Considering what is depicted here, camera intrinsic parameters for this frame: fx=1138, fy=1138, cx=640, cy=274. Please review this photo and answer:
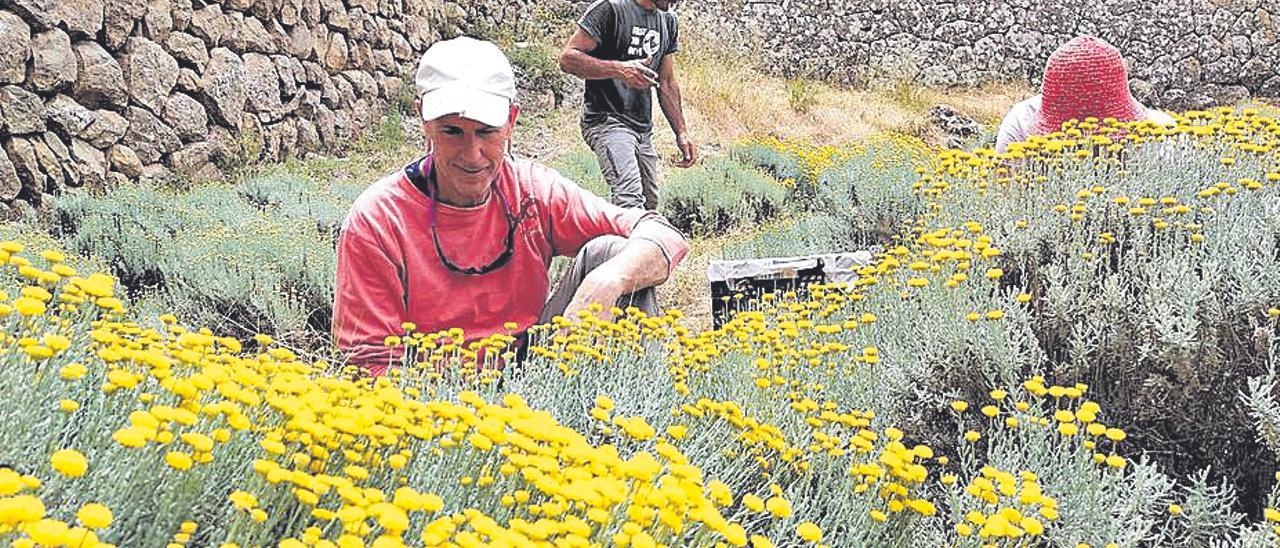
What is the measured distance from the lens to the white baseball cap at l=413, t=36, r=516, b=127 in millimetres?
2701

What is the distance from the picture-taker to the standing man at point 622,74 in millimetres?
4637

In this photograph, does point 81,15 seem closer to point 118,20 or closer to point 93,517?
point 118,20

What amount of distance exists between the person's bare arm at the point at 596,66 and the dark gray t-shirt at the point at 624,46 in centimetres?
5

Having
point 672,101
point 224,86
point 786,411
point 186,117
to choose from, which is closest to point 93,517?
point 786,411

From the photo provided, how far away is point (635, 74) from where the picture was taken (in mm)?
4516

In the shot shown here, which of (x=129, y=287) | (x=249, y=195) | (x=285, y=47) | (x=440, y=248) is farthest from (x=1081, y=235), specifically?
(x=285, y=47)

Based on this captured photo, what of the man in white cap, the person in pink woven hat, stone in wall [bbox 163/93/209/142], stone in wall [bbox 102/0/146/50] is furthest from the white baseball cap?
stone in wall [bbox 163/93/209/142]

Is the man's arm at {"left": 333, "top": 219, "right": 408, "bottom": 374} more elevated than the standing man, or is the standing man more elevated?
the standing man

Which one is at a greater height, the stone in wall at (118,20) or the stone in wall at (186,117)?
the stone in wall at (118,20)

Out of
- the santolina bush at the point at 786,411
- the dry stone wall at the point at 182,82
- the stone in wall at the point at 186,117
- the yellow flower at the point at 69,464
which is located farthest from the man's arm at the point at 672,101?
the yellow flower at the point at 69,464

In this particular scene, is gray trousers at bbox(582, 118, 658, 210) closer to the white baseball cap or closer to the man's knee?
the man's knee

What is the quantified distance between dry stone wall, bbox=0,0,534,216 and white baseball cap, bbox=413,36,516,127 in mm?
4097

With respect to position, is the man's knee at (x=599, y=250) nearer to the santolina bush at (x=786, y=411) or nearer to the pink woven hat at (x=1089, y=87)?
the santolina bush at (x=786, y=411)

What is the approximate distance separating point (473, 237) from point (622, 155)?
180cm
